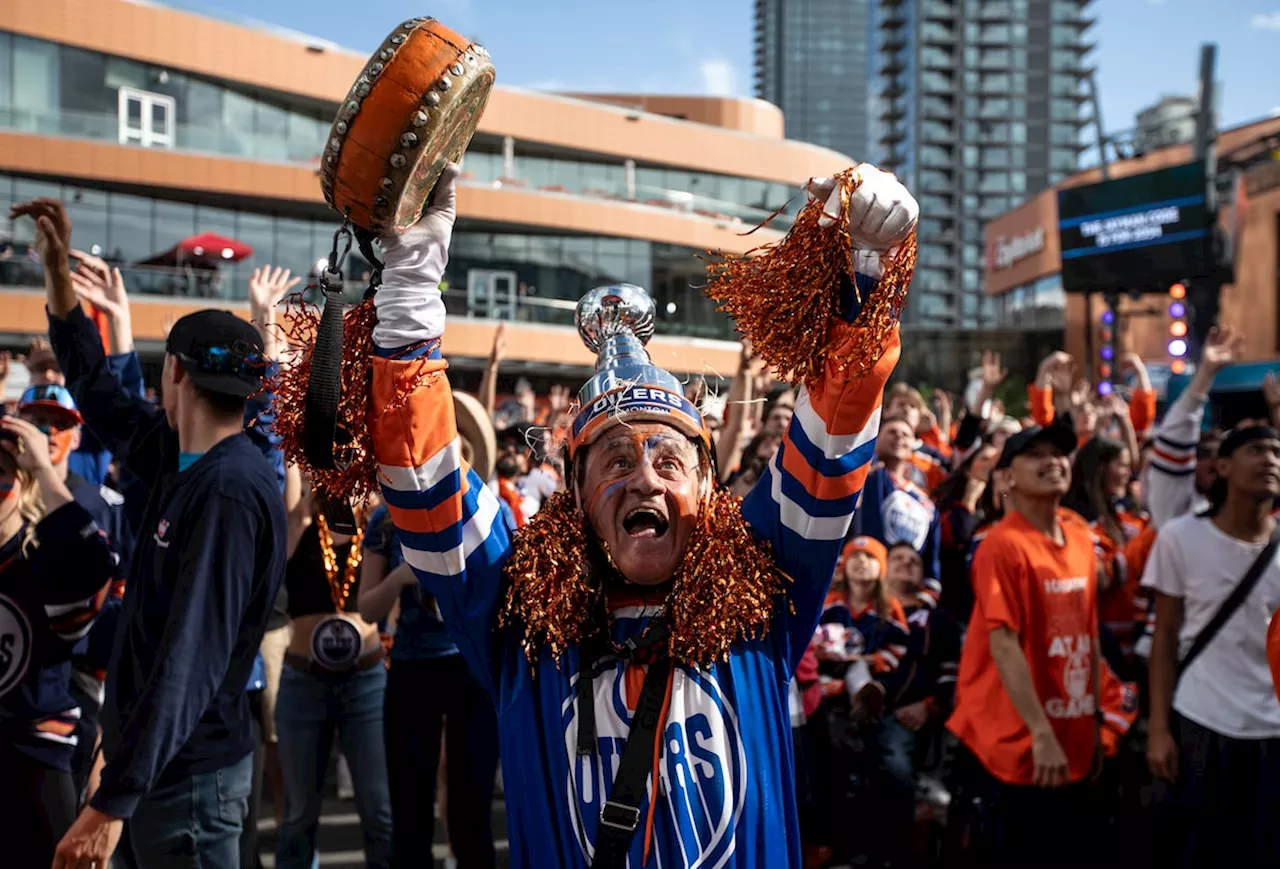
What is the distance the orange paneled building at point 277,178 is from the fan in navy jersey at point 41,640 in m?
20.1

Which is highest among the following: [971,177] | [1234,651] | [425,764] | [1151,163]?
[971,177]

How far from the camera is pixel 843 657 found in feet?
18.1

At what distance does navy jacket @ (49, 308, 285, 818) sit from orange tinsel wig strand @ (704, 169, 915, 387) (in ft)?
4.72

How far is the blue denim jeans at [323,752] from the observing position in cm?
431

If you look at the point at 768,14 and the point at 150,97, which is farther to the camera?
the point at 768,14

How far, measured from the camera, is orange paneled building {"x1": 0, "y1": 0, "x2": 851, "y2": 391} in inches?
1117

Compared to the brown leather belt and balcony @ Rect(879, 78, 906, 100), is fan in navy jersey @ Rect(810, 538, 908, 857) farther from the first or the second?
balcony @ Rect(879, 78, 906, 100)

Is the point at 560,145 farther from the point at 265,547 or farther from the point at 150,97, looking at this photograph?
the point at 265,547

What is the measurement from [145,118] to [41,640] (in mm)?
29820

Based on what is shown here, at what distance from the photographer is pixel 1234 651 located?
4406mm

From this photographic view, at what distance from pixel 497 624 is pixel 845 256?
1024 mm

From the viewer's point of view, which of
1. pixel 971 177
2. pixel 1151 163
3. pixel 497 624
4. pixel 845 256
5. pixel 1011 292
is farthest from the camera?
pixel 971 177

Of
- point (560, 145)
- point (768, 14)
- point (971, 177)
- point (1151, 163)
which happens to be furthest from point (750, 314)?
point (768, 14)

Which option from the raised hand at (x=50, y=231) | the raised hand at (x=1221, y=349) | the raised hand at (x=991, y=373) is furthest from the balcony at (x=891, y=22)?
the raised hand at (x=50, y=231)
